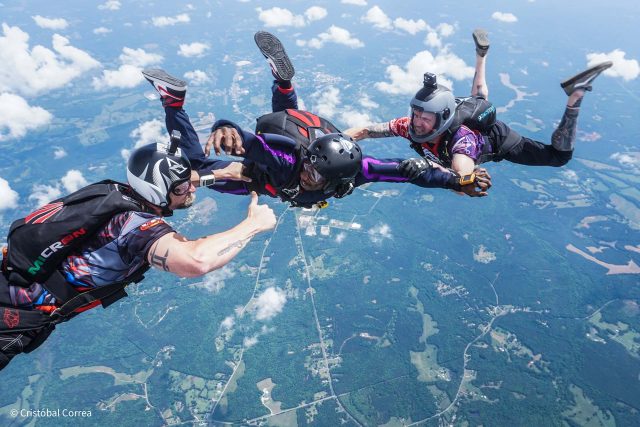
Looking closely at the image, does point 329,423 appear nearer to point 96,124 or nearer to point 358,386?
point 358,386

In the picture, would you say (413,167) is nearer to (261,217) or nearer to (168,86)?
(261,217)

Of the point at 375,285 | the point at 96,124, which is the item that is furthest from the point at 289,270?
the point at 96,124

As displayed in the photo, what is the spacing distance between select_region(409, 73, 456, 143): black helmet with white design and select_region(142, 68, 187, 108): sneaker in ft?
12.3

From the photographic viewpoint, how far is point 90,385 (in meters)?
56.0

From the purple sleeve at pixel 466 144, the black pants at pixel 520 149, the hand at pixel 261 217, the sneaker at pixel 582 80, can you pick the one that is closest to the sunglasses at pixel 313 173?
the hand at pixel 261 217

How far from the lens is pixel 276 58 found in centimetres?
707

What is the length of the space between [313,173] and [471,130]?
3.14m

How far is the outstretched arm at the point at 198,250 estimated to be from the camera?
3.18m

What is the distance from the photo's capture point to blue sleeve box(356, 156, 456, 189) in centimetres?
539

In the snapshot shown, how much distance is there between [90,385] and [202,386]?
17997 mm

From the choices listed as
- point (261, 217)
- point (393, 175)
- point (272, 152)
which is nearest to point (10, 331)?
point (261, 217)

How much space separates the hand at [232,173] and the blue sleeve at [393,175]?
5.83 feet

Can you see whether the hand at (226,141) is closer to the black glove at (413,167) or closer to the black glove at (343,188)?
the black glove at (343,188)

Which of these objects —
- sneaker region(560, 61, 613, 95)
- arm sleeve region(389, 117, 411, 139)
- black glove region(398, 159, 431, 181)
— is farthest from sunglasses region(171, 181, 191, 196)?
sneaker region(560, 61, 613, 95)
